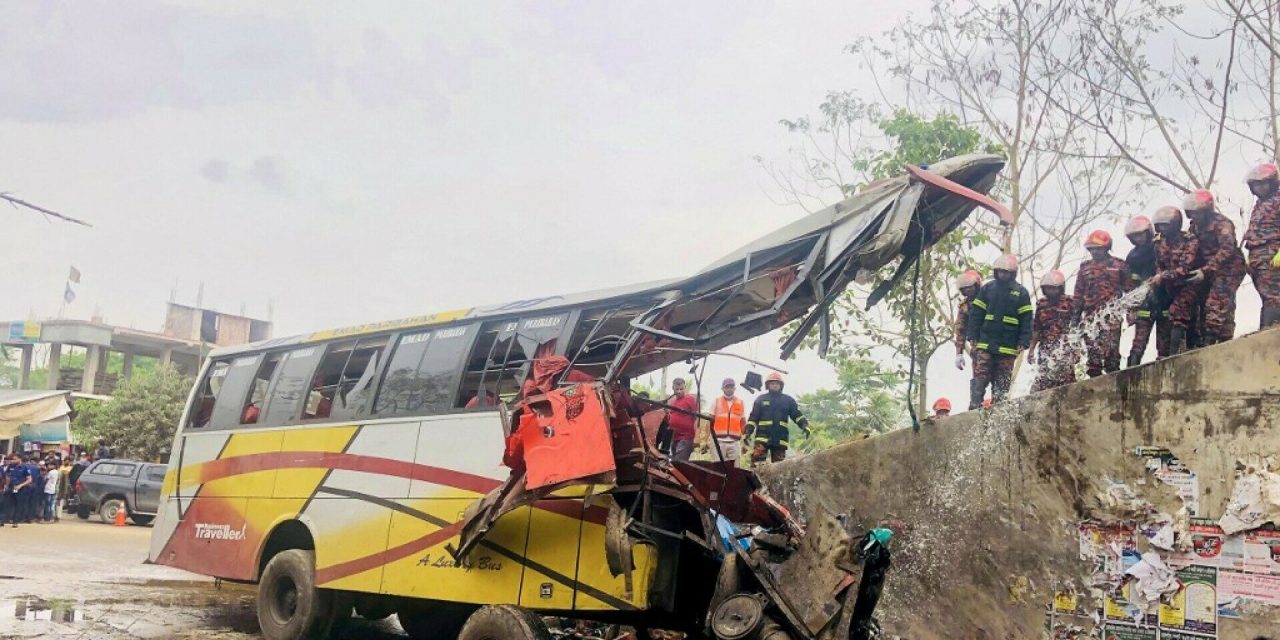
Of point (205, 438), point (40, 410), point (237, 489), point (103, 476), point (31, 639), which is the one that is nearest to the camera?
point (31, 639)

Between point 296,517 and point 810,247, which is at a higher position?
point 810,247

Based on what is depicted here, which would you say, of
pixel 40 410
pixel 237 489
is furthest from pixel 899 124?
pixel 40 410

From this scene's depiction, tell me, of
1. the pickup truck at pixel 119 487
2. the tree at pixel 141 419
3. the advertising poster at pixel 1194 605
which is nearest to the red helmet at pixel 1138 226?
the advertising poster at pixel 1194 605

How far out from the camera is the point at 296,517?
8070mm

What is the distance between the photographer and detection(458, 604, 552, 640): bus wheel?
18.6 feet

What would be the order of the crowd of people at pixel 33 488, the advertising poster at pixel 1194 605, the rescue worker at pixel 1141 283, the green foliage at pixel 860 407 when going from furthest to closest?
the crowd of people at pixel 33 488 < the green foliage at pixel 860 407 < the rescue worker at pixel 1141 283 < the advertising poster at pixel 1194 605

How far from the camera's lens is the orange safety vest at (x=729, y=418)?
1043 cm

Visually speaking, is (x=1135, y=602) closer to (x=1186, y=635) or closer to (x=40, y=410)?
(x=1186, y=635)

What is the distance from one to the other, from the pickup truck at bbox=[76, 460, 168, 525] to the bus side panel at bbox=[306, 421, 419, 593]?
14986 mm

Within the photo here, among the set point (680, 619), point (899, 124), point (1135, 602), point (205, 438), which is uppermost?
point (899, 124)

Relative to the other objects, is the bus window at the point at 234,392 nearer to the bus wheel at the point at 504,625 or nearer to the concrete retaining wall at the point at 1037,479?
the bus wheel at the point at 504,625

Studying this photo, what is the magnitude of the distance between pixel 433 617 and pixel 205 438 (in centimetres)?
292

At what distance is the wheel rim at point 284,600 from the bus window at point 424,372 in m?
1.84

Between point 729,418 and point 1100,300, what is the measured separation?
14.1 feet
